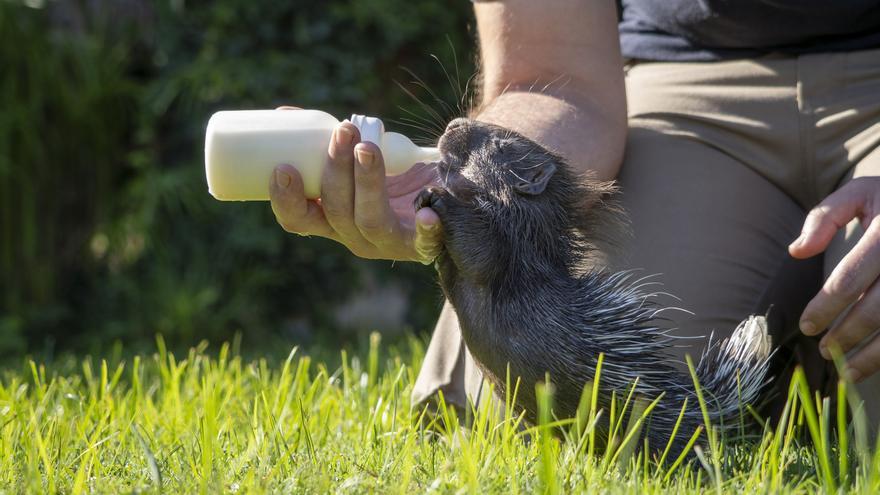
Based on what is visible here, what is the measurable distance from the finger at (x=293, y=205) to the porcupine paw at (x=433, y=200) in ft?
0.91

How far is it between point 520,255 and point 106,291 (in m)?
3.73

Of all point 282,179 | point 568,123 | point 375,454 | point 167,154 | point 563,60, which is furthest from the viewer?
point 167,154

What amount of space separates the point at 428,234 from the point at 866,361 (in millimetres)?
953

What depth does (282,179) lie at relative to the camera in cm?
212

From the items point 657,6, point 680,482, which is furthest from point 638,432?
point 657,6

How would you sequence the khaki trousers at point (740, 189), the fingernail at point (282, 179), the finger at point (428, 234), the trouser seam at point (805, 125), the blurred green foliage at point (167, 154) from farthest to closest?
1. the blurred green foliage at point (167, 154)
2. the trouser seam at point (805, 125)
3. the khaki trousers at point (740, 189)
4. the fingernail at point (282, 179)
5. the finger at point (428, 234)

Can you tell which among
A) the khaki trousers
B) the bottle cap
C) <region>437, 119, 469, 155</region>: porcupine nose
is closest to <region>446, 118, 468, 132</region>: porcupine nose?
<region>437, 119, 469, 155</region>: porcupine nose

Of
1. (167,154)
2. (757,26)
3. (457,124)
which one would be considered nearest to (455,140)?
Answer: (457,124)

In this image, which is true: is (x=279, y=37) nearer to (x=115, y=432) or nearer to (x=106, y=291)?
(x=106, y=291)

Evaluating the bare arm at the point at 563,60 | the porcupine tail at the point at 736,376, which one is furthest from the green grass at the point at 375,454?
the bare arm at the point at 563,60

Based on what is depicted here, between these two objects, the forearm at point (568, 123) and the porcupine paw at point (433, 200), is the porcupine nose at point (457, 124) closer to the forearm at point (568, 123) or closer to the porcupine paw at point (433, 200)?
the porcupine paw at point (433, 200)

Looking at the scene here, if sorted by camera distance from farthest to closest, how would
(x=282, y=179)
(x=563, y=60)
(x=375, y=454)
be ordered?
(x=563, y=60), (x=282, y=179), (x=375, y=454)

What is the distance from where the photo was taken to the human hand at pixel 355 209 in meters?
2.06

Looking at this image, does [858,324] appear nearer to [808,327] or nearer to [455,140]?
[808,327]
